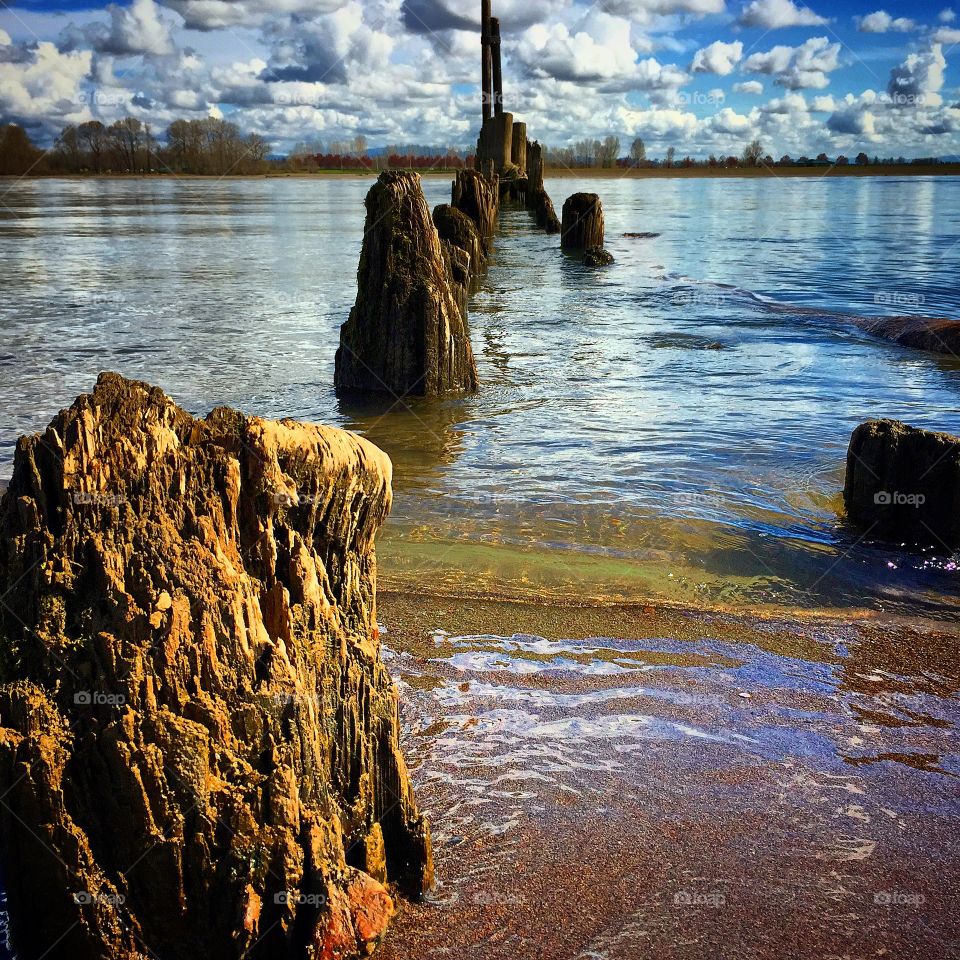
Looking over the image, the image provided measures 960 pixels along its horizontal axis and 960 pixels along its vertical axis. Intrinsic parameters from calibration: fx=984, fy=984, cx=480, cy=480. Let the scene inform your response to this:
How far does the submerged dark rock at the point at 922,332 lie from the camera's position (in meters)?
13.0

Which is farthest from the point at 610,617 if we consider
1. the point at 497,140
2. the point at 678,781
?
the point at 497,140

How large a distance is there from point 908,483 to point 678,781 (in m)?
3.23

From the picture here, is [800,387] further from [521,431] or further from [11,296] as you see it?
[11,296]

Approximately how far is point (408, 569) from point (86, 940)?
3143 mm

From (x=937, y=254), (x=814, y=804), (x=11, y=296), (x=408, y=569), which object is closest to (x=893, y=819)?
(x=814, y=804)

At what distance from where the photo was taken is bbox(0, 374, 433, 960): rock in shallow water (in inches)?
86.1

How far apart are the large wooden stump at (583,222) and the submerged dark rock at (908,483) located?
71.3 ft

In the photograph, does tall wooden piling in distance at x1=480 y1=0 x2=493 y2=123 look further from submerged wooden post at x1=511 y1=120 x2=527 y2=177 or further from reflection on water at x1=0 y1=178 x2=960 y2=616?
reflection on water at x1=0 y1=178 x2=960 y2=616

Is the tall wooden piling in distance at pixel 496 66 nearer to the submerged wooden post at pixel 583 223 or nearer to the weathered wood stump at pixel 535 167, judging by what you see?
the weathered wood stump at pixel 535 167

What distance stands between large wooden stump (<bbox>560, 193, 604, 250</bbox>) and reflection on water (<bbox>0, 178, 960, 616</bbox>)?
5.83ft

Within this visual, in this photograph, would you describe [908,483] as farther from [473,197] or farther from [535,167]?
[535,167]

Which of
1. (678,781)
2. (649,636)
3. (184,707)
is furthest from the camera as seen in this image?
(649,636)

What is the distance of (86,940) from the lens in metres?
2.19

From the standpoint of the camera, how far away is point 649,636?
432cm
